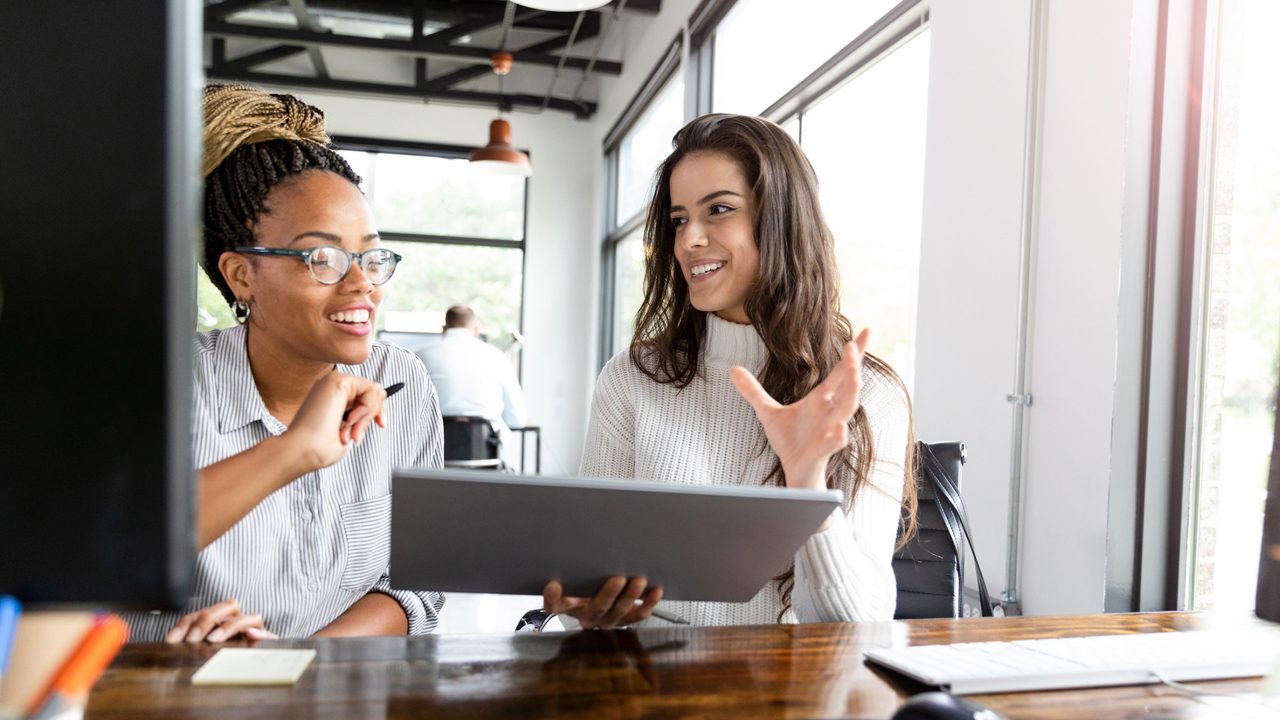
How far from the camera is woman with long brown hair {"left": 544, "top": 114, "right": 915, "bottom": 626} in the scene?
5.11ft

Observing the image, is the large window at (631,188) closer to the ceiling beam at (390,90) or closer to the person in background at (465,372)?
the ceiling beam at (390,90)

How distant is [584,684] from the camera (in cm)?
87

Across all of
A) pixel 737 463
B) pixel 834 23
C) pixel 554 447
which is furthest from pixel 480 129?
pixel 737 463

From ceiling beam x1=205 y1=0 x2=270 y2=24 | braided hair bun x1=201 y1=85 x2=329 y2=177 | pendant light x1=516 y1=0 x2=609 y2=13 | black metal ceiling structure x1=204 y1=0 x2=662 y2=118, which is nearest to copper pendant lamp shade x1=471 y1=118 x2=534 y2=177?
black metal ceiling structure x1=204 y1=0 x2=662 y2=118

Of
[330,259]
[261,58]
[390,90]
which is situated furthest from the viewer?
[390,90]

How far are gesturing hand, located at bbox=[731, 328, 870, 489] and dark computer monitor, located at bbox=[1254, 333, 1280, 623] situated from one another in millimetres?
473

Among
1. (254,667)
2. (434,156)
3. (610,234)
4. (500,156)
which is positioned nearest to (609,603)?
(254,667)

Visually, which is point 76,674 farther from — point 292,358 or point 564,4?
point 564,4

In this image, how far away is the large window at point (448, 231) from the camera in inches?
329

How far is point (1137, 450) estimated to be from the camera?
1896mm

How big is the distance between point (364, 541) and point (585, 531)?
24.8 inches

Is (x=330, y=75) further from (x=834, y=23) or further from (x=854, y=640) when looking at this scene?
(x=854, y=640)

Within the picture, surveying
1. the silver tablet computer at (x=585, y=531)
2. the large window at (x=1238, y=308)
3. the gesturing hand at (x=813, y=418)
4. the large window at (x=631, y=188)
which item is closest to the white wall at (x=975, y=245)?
the large window at (x=1238, y=308)

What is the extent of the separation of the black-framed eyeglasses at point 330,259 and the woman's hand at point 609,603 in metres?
0.58
